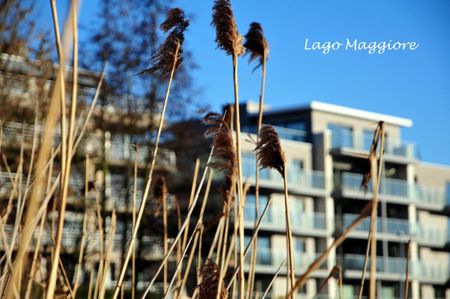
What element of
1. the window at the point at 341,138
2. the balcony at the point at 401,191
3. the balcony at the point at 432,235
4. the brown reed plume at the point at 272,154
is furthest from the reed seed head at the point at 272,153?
the balcony at the point at 432,235

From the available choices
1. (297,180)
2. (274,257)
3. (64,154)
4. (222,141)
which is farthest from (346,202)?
(64,154)

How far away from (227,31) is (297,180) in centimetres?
3058

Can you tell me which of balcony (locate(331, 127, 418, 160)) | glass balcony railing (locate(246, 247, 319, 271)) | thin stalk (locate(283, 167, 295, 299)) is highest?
balcony (locate(331, 127, 418, 160))

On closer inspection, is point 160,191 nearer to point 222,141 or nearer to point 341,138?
point 222,141

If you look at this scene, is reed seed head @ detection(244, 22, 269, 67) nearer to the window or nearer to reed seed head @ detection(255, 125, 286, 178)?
reed seed head @ detection(255, 125, 286, 178)

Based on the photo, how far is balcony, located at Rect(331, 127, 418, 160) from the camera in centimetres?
3431

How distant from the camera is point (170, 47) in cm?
154

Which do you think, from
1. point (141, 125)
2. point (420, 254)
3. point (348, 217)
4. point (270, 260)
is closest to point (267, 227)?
point (270, 260)

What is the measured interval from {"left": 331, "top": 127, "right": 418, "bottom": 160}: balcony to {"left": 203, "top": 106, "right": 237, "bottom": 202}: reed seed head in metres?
32.0

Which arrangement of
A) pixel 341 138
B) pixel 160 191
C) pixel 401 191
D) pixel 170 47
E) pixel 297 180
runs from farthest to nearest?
pixel 401 191
pixel 341 138
pixel 297 180
pixel 160 191
pixel 170 47

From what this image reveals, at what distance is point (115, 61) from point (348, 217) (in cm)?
2054

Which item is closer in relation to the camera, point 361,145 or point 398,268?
point 398,268

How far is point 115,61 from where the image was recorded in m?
14.1

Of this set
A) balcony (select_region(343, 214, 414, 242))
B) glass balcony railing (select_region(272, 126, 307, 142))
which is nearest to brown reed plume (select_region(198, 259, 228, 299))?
balcony (select_region(343, 214, 414, 242))
